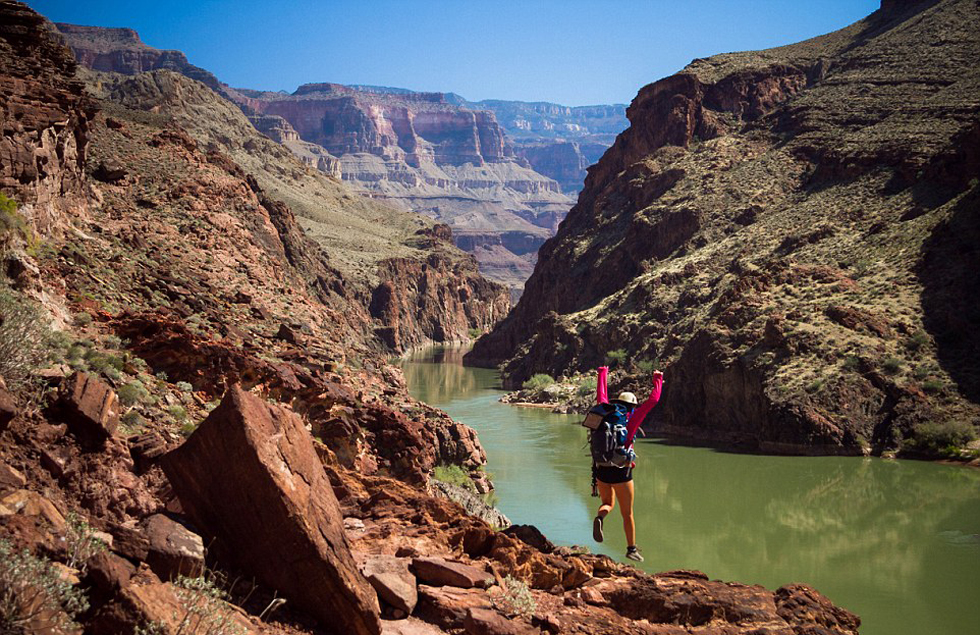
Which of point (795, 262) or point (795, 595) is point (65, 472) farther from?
point (795, 262)

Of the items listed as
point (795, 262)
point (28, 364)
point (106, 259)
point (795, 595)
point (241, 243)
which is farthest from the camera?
point (795, 262)

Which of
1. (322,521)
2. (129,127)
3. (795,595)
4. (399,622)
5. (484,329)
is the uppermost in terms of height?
(129,127)

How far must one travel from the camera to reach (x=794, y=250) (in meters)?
64.1

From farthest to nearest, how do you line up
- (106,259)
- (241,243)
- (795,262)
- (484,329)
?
(484,329)
(795,262)
(241,243)
(106,259)

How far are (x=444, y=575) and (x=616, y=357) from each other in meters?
61.0

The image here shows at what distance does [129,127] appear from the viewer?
42.2 metres

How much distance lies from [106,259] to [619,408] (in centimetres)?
1733

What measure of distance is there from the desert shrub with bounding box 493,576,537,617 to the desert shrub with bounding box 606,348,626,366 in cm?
6000

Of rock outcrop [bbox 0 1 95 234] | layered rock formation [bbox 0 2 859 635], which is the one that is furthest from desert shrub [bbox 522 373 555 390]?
rock outcrop [bbox 0 1 95 234]

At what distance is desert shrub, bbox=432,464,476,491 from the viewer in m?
29.5

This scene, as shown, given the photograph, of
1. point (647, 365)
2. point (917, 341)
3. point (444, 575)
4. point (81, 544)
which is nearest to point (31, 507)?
point (81, 544)

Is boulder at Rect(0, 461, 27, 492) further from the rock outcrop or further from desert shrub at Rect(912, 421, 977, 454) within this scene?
desert shrub at Rect(912, 421, 977, 454)

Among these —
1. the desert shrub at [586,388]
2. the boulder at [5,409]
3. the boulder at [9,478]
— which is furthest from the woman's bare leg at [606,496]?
→ the desert shrub at [586,388]

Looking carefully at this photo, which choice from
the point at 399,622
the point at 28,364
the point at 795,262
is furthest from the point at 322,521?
the point at 795,262
